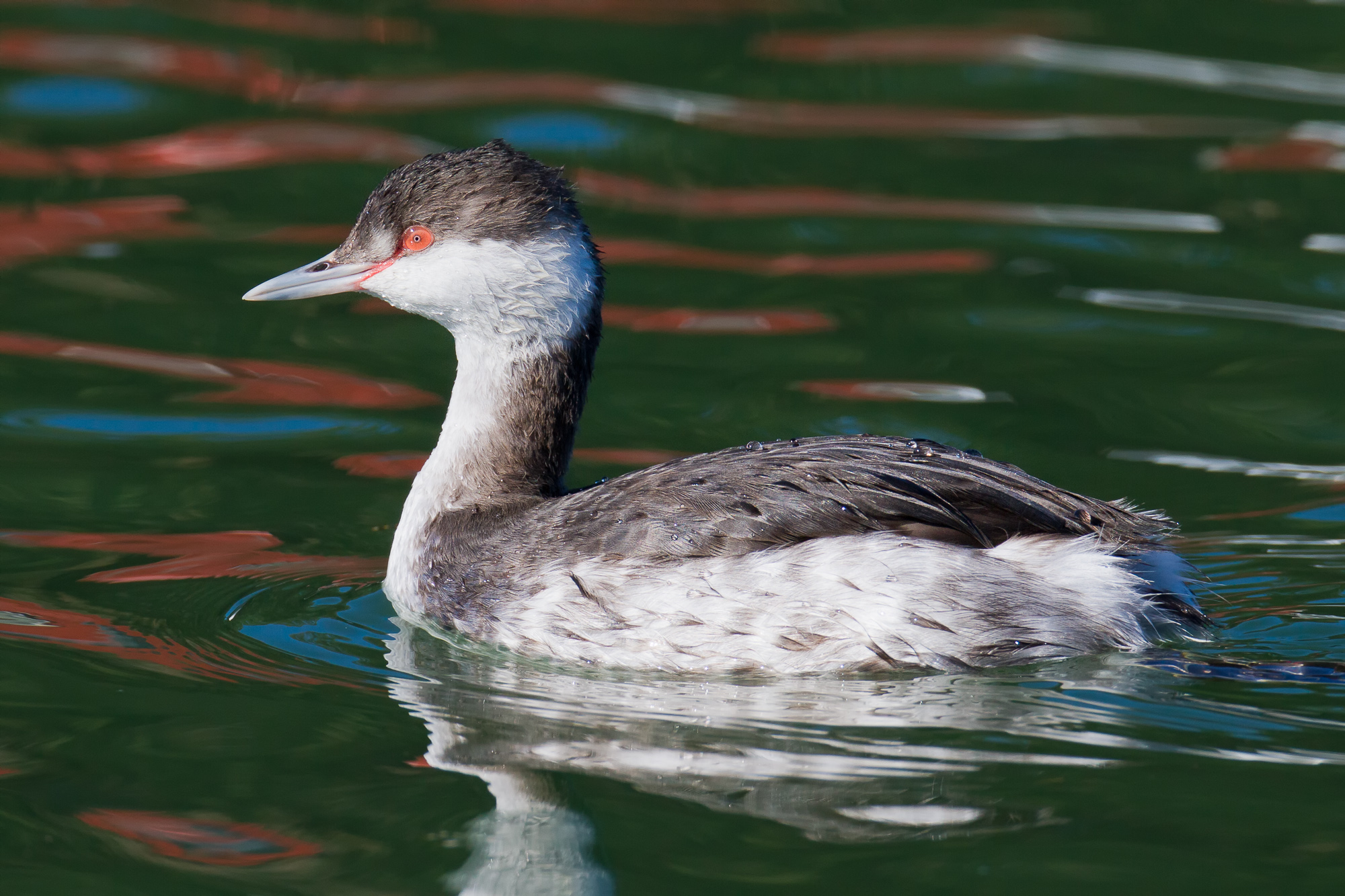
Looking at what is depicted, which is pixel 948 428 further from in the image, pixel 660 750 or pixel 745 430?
pixel 660 750

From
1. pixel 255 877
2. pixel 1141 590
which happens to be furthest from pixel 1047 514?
pixel 255 877

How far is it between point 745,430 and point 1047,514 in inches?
109

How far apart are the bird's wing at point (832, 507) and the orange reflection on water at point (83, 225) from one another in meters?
5.59

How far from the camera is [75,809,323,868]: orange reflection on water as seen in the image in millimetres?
4676

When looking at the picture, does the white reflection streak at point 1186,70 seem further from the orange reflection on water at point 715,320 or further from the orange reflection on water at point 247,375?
the orange reflection on water at point 247,375

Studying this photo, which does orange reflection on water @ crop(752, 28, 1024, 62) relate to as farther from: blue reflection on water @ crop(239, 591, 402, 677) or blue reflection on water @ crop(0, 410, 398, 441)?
blue reflection on water @ crop(239, 591, 402, 677)

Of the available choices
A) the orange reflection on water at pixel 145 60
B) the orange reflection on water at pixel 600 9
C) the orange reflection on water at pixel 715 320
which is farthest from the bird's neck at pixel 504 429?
the orange reflection on water at pixel 600 9

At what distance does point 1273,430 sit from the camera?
27.4 ft

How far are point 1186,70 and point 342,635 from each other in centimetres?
864

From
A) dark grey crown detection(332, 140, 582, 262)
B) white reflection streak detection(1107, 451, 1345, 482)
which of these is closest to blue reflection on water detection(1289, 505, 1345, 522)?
white reflection streak detection(1107, 451, 1345, 482)

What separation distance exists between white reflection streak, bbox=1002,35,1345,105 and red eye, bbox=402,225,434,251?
7.57m

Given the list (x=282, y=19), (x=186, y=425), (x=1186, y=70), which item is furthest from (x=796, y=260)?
(x=282, y=19)

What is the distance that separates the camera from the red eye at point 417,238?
6.43 meters

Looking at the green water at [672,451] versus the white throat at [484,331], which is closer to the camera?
the green water at [672,451]
